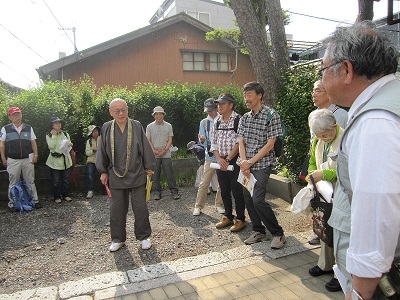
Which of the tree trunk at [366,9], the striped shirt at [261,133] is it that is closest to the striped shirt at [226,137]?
the striped shirt at [261,133]

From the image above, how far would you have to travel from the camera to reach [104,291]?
10.3 ft

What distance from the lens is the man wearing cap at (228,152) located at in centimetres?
459

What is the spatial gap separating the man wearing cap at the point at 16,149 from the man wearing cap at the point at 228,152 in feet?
12.6

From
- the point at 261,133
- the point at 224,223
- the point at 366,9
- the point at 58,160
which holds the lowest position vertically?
the point at 224,223

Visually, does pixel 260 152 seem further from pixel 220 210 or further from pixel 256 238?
pixel 220 210

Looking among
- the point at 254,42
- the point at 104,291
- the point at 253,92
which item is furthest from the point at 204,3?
the point at 104,291

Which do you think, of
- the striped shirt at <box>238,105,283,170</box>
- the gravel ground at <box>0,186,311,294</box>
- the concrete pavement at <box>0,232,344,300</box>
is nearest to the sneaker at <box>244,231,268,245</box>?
the gravel ground at <box>0,186,311,294</box>

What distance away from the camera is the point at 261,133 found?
3959 mm

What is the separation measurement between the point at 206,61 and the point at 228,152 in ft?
43.7

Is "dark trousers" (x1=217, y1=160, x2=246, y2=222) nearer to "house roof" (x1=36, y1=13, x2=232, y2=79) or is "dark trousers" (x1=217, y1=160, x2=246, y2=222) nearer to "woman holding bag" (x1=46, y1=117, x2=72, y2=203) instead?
"woman holding bag" (x1=46, y1=117, x2=72, y2=203)

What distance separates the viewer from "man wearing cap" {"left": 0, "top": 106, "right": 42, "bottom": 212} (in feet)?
20.4

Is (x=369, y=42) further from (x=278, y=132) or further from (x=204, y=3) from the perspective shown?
(x=204, y=3)

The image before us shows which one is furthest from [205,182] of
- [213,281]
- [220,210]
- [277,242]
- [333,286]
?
[333,286]

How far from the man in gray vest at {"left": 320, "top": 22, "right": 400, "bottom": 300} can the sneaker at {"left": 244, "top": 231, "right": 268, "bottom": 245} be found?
274 centimetres
